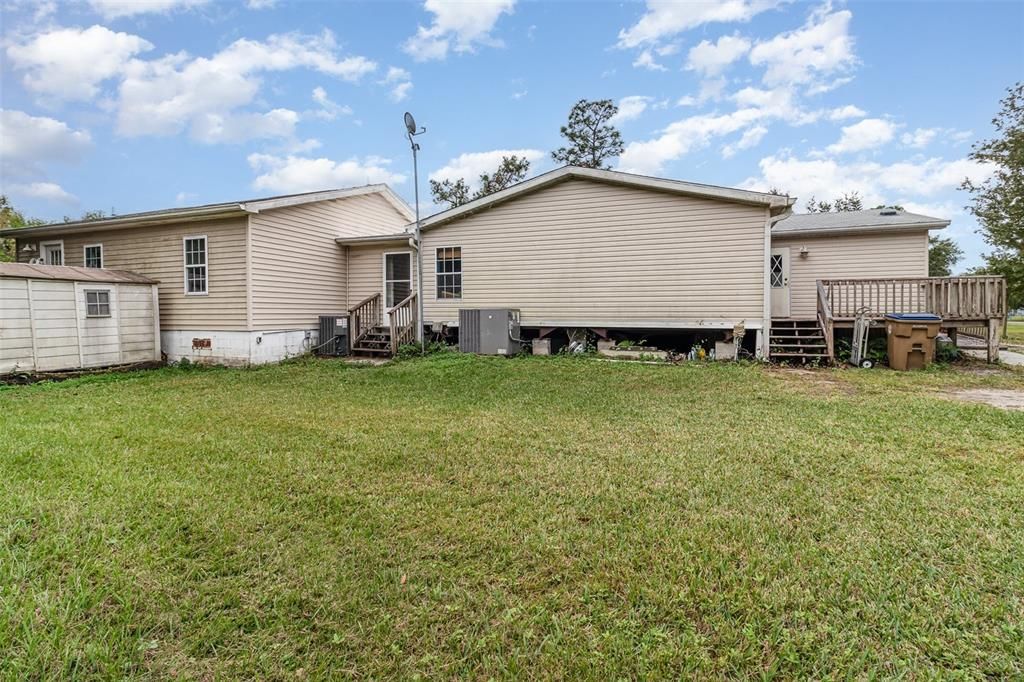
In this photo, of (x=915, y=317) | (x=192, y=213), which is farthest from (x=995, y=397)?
(x=192, y=213)

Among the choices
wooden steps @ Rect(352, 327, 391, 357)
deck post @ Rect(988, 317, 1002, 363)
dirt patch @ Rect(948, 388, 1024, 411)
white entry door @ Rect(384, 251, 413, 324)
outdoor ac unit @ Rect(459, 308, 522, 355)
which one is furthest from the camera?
white entry door @ Rect(384, 251, 413, 324)

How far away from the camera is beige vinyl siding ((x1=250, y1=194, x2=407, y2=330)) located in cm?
1125

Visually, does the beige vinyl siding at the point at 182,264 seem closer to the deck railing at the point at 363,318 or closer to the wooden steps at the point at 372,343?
the deck railing at the point at 363,318

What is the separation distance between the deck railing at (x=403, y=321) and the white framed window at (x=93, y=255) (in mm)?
7894

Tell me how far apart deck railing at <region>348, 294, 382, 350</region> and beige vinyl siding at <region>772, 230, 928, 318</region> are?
11.2 meters

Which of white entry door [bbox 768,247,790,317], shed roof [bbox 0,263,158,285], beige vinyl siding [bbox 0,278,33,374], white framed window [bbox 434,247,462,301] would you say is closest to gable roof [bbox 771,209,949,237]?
white entry door [bbox 768,247,790,317]

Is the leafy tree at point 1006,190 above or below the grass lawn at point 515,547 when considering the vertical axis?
above

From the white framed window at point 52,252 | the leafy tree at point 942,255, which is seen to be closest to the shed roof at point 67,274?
the white framed window at point 52,252

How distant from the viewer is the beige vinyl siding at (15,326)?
28.7 ft

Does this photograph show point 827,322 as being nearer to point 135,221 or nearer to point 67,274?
point 67,274

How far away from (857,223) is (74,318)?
Result: 18641 mm

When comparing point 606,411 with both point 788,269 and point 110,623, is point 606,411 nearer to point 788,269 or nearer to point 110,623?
point 110,623

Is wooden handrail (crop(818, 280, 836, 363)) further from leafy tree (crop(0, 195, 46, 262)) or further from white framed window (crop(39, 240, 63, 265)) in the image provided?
leafy tree (crop(0, 195, 46, 262))

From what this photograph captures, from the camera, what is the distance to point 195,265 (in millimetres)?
11461
